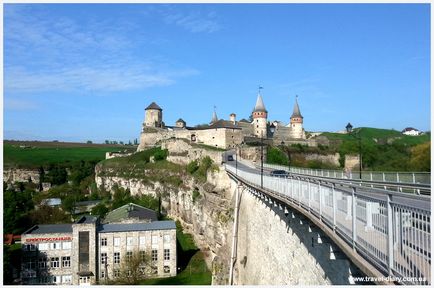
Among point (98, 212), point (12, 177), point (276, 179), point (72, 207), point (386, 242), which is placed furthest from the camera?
point (12, 177)

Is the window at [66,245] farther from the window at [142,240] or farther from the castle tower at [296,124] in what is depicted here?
the castle tower at [296,124]

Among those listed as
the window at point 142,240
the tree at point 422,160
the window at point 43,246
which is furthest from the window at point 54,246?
the tree at point 422,160

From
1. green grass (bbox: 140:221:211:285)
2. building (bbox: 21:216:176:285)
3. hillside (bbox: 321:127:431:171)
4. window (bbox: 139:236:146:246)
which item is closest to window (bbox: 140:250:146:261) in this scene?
building (bbox: 21:216:176:285)

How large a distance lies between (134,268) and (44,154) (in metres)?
76.7

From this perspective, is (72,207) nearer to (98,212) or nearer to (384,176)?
(98,212)

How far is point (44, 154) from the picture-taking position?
343 feet

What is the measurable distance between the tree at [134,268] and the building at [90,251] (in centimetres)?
10

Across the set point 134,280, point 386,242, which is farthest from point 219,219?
point 386,242

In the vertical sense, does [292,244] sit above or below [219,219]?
above

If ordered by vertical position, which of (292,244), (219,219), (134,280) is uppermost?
(292,244)

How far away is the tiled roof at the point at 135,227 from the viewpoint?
128 feet

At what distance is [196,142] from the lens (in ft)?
225

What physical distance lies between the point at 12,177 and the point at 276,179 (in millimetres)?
85443

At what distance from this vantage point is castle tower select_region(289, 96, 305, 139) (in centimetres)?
8438
